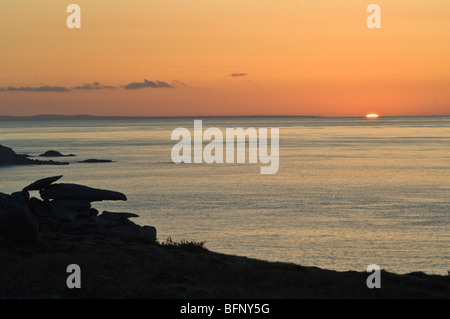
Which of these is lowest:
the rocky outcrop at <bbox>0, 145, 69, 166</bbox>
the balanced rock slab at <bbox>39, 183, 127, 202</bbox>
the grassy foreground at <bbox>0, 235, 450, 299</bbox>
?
the grassy foreground at <bbox>0, 235, 450, 299</bbox>

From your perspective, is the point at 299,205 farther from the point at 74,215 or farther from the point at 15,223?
the point at 15,223

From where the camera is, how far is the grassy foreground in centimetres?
1991

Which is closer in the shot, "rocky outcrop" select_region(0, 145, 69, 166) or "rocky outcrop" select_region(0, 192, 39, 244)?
"rocky outcrop" select_region(0, 192, 39, 244)

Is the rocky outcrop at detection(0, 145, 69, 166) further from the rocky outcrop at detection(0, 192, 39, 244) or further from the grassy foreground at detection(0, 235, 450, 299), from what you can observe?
the grassy foreground at detection(0, 235, 450, 299)

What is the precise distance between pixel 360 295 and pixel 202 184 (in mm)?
83880

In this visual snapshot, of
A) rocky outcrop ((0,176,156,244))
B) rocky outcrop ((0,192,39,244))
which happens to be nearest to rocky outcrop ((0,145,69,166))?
rocky outcrop ((0,176,156,244))

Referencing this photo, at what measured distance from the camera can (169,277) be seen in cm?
2252

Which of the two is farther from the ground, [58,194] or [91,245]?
Result: [58,194]

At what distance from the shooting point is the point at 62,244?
2812 cm

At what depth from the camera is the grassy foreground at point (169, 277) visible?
19.9m

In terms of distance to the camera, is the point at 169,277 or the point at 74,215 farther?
the point at 74,215

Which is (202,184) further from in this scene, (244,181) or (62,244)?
(62,244)

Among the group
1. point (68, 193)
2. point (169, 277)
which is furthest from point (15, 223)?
point (169, 277)

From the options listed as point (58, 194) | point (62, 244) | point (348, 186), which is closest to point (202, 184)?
point (348, 186)
